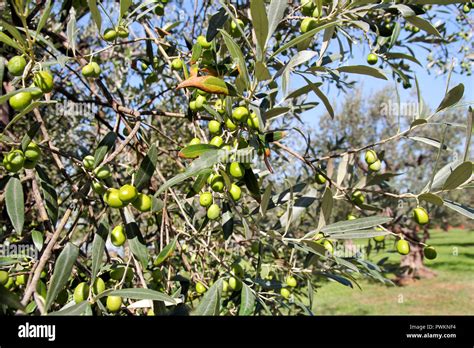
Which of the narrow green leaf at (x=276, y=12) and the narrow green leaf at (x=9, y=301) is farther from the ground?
the narrow green leaf at (x=276, y=12)

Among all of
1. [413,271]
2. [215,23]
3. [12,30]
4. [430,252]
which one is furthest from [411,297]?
[12,30]

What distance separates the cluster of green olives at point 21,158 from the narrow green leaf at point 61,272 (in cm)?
31

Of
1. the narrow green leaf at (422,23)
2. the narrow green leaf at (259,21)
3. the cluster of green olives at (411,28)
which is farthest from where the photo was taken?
the cluster of green olives at (411,28)

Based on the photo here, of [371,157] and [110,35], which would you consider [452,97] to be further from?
[110,35]

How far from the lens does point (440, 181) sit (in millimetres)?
1385

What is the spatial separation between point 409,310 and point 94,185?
9800 millimetres

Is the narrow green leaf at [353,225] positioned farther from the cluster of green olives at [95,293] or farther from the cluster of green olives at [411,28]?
the cluster of green olives at [411,28]

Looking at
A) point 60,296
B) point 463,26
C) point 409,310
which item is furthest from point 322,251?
Result: point 409,310

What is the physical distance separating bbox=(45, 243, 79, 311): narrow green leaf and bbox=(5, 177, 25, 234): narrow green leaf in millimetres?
234

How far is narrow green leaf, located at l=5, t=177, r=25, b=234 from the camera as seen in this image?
1.08 metres

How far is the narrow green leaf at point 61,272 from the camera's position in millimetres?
908

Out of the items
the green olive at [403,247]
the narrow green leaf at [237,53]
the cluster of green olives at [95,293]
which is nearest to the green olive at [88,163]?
the cluster of green olives at [95,293]

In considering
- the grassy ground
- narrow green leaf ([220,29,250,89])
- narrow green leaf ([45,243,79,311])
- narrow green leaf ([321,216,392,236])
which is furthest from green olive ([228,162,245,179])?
the grassy ground
